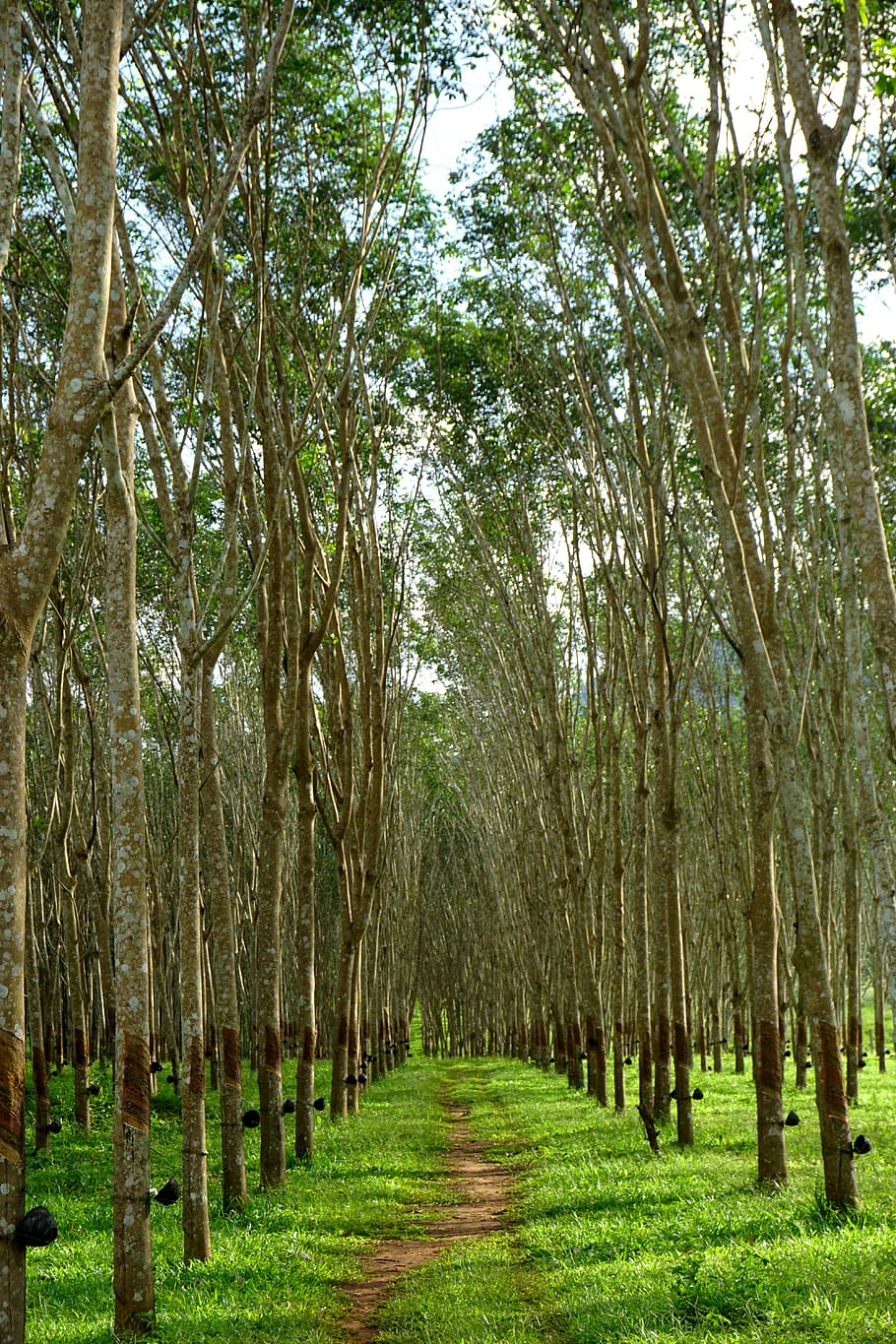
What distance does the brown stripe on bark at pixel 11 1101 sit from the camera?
3.97 m

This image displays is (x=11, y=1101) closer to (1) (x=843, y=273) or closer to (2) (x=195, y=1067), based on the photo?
(2) (x=195, y=1067)

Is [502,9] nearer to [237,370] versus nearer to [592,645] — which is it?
[237,370]

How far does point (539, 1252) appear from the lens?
7629mm

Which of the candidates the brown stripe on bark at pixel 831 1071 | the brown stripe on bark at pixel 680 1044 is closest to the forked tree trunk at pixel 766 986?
the brown stripe on bark at pixel 831 1071

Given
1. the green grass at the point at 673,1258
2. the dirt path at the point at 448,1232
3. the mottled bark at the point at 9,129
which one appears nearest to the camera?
the mottled bark at the point at 9,129

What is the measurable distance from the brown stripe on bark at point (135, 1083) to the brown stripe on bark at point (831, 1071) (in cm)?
431

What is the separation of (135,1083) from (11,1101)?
1830 mm

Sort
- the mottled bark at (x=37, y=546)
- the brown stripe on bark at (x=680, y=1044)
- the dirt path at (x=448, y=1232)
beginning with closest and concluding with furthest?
1. the mottled bark at (x=37, y=546)
2. the dirt path at (x=448, y=1232)
3. the brown stripe on bark at (x=680, y=1044)

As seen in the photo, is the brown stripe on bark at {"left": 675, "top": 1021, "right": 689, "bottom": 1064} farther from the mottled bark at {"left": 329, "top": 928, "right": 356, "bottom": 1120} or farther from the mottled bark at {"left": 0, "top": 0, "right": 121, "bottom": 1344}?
the mottled bark at {"left": 0, "top": 0, "right": 121, "bottom": 1344}

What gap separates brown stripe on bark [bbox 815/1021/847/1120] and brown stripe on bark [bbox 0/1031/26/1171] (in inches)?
208

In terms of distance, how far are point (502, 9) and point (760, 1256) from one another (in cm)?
951

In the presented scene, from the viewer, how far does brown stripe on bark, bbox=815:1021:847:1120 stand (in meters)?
7.53

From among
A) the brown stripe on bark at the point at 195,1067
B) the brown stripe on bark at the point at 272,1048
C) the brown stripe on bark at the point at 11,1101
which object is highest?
the brown stripe on bark at the point at 11,1101

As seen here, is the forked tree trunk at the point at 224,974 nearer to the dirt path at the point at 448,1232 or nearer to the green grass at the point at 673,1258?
the dirt path at the point at 448,1232
